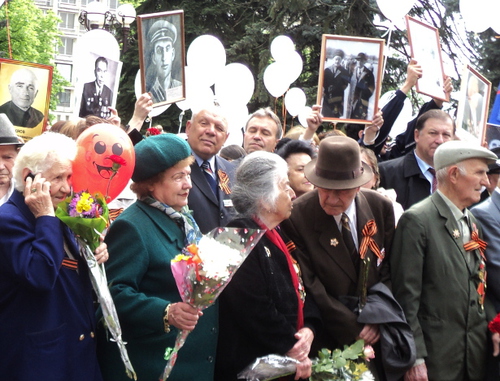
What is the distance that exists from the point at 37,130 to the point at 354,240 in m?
3.21

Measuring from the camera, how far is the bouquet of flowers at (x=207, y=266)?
12.5 feet

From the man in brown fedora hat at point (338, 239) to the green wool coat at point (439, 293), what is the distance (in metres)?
0.18

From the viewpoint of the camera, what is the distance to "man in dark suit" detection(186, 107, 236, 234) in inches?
212

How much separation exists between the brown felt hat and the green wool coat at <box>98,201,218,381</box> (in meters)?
1.13

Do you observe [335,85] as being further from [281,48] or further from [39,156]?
[281,48]

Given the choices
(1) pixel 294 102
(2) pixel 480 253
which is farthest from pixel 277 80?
(2) pixel 480 253

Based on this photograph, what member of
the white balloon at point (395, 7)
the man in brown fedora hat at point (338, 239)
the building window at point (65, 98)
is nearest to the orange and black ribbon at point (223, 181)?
the man in brown fedora hat at point (338, 239)

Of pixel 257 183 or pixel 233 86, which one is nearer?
pixel 257 183

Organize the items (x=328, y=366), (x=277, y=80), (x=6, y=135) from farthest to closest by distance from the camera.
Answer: (x=277, y=80)
(x=6, y=135)
(x=328, y=366)

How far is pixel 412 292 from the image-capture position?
5.11 meters

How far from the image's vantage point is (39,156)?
156 inches

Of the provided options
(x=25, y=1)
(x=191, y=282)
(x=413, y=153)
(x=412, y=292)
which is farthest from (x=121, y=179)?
(x=25, y=1)

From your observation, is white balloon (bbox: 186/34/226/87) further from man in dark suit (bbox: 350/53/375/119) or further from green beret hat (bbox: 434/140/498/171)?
green beret hat (bbox: 434/140/498/171)

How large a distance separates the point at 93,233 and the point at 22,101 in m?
3.25
